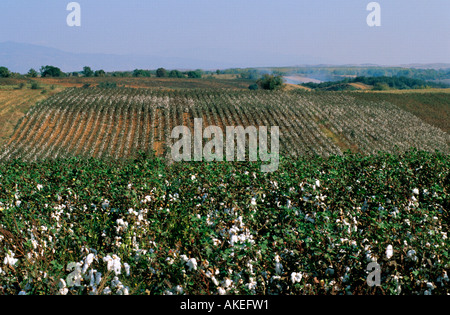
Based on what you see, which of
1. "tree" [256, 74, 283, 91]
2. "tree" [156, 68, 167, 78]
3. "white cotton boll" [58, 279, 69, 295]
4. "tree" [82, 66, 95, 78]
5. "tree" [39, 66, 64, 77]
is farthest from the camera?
"tree" [156, 68, 167, 78]

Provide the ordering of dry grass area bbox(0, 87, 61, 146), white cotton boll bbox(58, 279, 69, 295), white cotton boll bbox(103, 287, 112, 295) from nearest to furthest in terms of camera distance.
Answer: white cotton boll bbox(58, 279, 69, 295) < white cotton boll bbox(103, 287, 112, 295) < dry grass area bbox(0, 87, 61, 146)

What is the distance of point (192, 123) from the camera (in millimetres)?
44156

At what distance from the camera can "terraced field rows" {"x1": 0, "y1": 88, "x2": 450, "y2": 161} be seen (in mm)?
36500

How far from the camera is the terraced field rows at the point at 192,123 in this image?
36.5 meters

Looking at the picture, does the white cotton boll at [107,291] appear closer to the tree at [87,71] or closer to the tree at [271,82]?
the tree at [271,82]

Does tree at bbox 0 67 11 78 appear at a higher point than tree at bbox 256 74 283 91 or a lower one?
higher

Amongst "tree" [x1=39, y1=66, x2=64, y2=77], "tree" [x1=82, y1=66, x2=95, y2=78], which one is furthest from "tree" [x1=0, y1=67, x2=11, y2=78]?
"tree" [x1=82, y1=66, x2=95, y2=78]

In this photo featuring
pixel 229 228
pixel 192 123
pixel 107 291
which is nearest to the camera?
pixel 107 291

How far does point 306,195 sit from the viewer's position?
8859 millimetres

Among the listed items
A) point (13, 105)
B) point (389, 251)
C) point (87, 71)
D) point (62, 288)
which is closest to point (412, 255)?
point (389, 251)

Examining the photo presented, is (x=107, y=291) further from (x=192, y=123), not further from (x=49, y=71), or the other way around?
(x=49, y=71)

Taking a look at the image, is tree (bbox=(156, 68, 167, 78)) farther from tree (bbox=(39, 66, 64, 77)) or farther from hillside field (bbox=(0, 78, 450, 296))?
hillside field (bbox=(0, 78, 450, 296))

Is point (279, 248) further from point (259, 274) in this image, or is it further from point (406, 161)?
point (406, 161)
